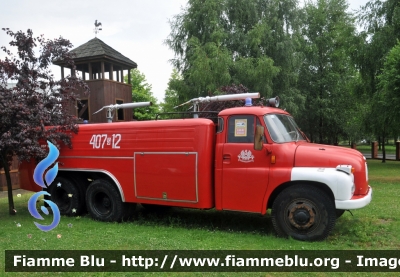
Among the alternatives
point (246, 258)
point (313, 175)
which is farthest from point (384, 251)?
point (246, 258)

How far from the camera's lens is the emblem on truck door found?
697 cm

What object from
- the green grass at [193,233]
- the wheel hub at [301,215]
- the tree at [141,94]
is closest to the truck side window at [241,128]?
the wheel hub at [301,215]

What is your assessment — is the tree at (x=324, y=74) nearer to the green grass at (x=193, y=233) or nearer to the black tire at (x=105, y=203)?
the green grass at (x=193, y=233)

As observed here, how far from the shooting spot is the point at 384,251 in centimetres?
601

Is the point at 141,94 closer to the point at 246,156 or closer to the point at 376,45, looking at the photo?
the point at 376,45

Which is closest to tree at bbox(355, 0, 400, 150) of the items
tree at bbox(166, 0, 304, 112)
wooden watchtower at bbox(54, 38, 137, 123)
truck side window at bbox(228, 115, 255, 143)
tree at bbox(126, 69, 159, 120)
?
tree at bbox(166, 0, 304, 112)

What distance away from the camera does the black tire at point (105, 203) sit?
845 cm

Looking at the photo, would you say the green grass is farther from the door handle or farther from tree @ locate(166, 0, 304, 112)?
tree @ locate(166, 0, 304, 112)

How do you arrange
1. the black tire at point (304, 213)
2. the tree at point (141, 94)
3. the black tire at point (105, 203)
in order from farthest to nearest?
the tree at point (141, 94), the black tire at point (105, 203), the black tire at point (304, 213)

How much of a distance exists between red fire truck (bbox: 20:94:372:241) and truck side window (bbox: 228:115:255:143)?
0.02 meters

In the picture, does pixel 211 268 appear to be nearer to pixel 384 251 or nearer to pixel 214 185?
pixel 214 185

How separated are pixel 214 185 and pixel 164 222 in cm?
200

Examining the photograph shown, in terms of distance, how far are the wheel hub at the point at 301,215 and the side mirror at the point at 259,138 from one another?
1184 mm

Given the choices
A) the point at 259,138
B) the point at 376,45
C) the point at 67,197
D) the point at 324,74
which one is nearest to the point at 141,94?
the point at 324,74
